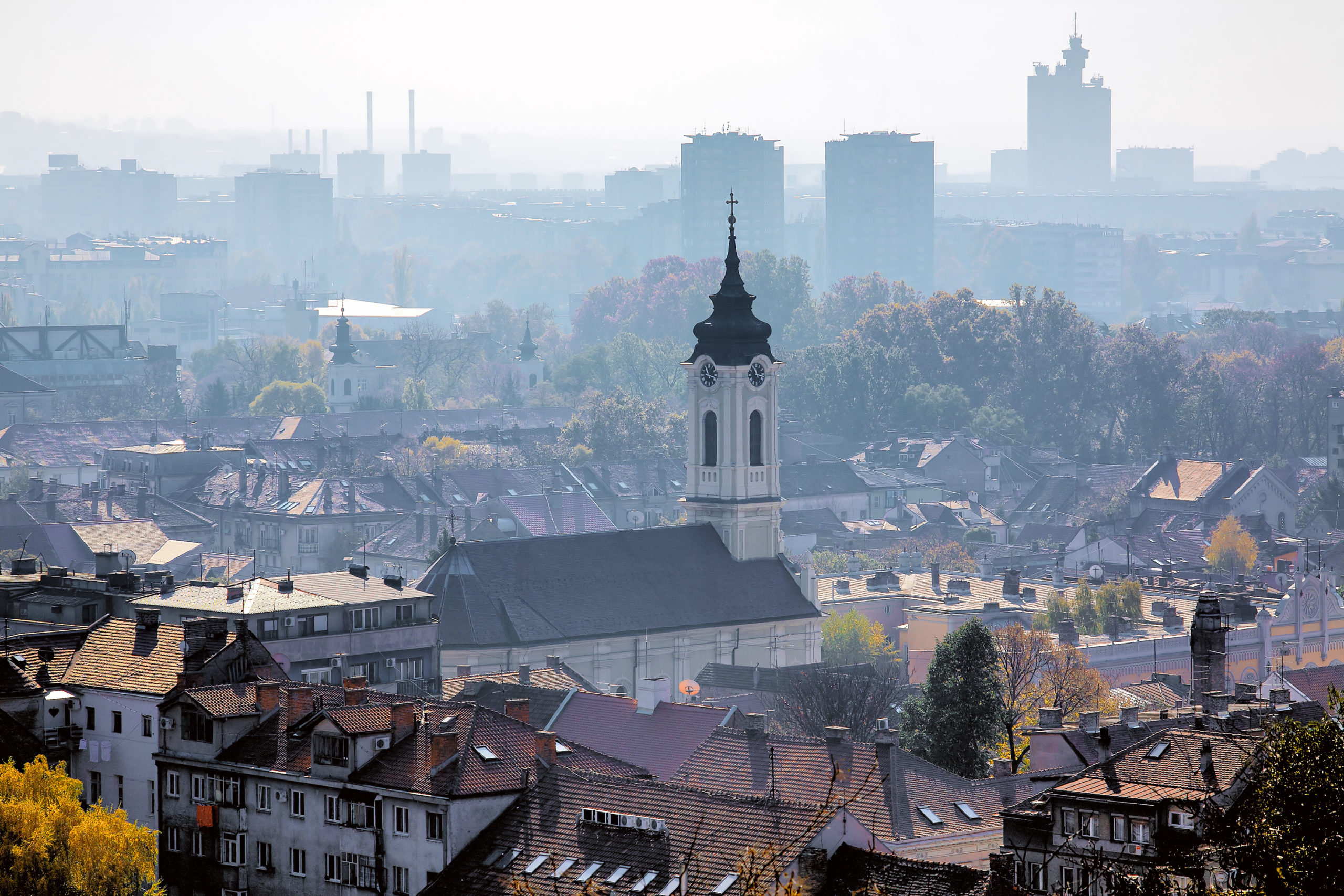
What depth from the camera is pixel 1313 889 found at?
2686cm

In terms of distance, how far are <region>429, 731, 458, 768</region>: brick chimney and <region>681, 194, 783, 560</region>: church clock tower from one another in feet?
112

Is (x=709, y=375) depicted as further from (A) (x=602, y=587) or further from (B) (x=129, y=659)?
(B) (x=129, y=659)

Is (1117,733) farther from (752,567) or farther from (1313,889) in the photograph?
(752,567)

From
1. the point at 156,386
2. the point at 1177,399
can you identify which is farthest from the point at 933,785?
the point at 156,386

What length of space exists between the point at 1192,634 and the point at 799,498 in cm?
7482

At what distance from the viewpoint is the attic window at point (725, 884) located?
109 ft

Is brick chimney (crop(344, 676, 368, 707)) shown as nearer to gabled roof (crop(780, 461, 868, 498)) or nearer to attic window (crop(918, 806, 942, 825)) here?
attic window (crop(918, 806, 942, 825))

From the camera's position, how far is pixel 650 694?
51031mm

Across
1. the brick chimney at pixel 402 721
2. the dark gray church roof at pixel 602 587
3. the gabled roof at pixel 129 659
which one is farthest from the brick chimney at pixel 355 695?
the dark gray church roof at pixel 602 587

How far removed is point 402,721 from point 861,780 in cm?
762

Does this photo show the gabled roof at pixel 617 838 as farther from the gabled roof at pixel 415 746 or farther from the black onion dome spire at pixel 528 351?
the black onion dome spire at pixel 528 351

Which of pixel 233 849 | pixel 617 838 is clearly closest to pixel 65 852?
pixel 233 849

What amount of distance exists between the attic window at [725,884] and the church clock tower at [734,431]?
38747 millimetres

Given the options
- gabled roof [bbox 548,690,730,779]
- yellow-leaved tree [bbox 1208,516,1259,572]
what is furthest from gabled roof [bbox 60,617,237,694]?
yellow-leaved tree [bbox 1208,516,1259,572]
